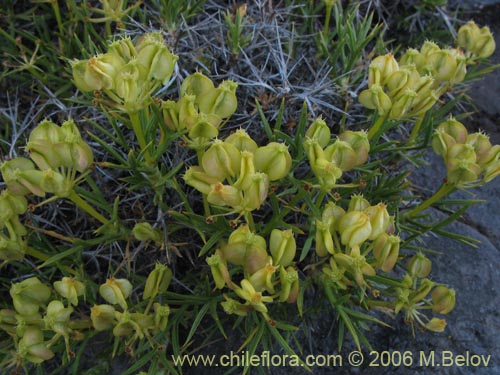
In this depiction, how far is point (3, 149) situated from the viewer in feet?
6.45

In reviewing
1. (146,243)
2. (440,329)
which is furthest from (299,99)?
(440,329)

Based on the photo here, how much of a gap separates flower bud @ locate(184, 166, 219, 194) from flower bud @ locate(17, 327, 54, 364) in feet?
1.81

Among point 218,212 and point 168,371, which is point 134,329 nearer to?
point 168,371

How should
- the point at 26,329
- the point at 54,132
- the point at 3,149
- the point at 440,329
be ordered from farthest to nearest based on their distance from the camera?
the point at 3,149 < the point at 440,329 < the point at 26,329 < the point at 54,132

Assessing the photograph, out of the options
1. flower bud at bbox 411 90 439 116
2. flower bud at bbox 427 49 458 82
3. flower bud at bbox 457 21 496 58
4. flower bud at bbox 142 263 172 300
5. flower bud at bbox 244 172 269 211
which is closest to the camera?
flower bud at bbox 244 172 269 211

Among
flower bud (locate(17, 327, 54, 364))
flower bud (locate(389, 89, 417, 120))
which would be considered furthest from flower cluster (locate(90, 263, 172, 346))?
flower bud (locate(389, 89, 417, 120))

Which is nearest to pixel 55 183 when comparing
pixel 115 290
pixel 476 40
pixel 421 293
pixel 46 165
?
pixel 46 165

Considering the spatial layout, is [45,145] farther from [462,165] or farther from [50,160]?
[462,165]

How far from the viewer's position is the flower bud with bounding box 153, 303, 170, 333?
150 centimetres

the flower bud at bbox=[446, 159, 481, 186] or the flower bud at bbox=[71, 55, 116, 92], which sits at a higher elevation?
the flower bud at bbox=[71, 55, 116, 92]

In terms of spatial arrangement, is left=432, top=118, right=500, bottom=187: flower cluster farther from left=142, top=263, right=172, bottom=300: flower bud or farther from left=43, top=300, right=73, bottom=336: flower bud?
left=43, top=300, right=73, bottom=336: flower bud

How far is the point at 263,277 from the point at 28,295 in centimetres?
60

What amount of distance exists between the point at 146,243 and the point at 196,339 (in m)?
0.33

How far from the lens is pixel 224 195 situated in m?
1.29
